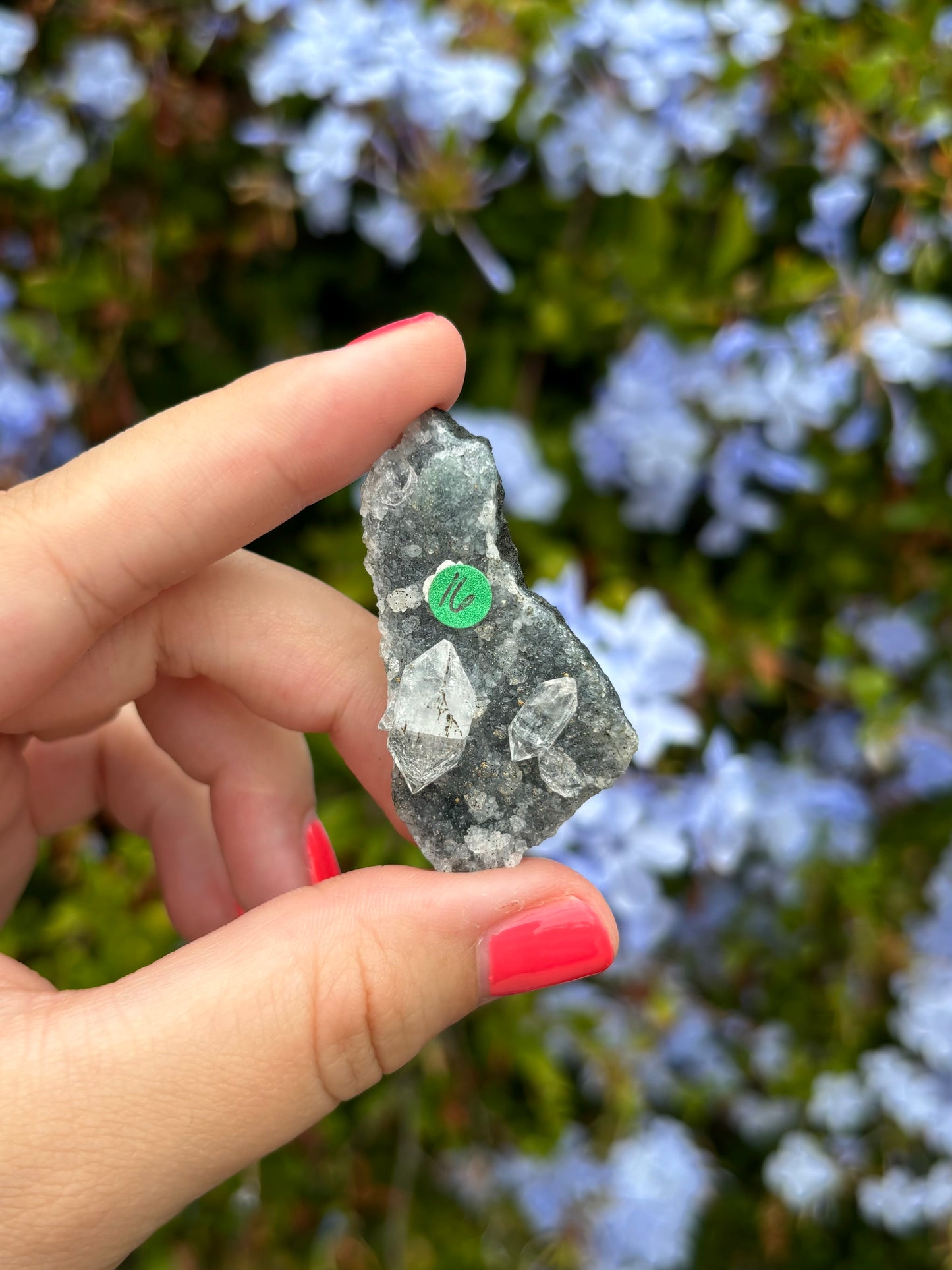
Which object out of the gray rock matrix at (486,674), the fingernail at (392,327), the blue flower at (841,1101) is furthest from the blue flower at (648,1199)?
the fingernail at (392,327)

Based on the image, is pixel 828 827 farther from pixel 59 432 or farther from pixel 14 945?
pixel 59 432

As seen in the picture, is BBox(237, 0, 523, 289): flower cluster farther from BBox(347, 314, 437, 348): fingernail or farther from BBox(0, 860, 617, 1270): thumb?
BBox(0, 860, 617, 1270): thumb

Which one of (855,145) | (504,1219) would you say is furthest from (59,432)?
(504,1219)

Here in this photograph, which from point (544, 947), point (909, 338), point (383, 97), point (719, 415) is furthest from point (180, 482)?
point (909, 338)

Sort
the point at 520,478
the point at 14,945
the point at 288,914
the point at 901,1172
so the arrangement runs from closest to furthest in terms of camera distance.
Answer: the point at 288,914 < the point at 520,478 < the point at 14,945 < the point at 901,1172

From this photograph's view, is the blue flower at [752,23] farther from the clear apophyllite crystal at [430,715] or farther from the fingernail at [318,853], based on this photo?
the fingernail at [318,853]

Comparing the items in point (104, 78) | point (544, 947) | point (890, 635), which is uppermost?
point (104, 78)

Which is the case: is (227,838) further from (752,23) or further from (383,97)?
(752,23)
